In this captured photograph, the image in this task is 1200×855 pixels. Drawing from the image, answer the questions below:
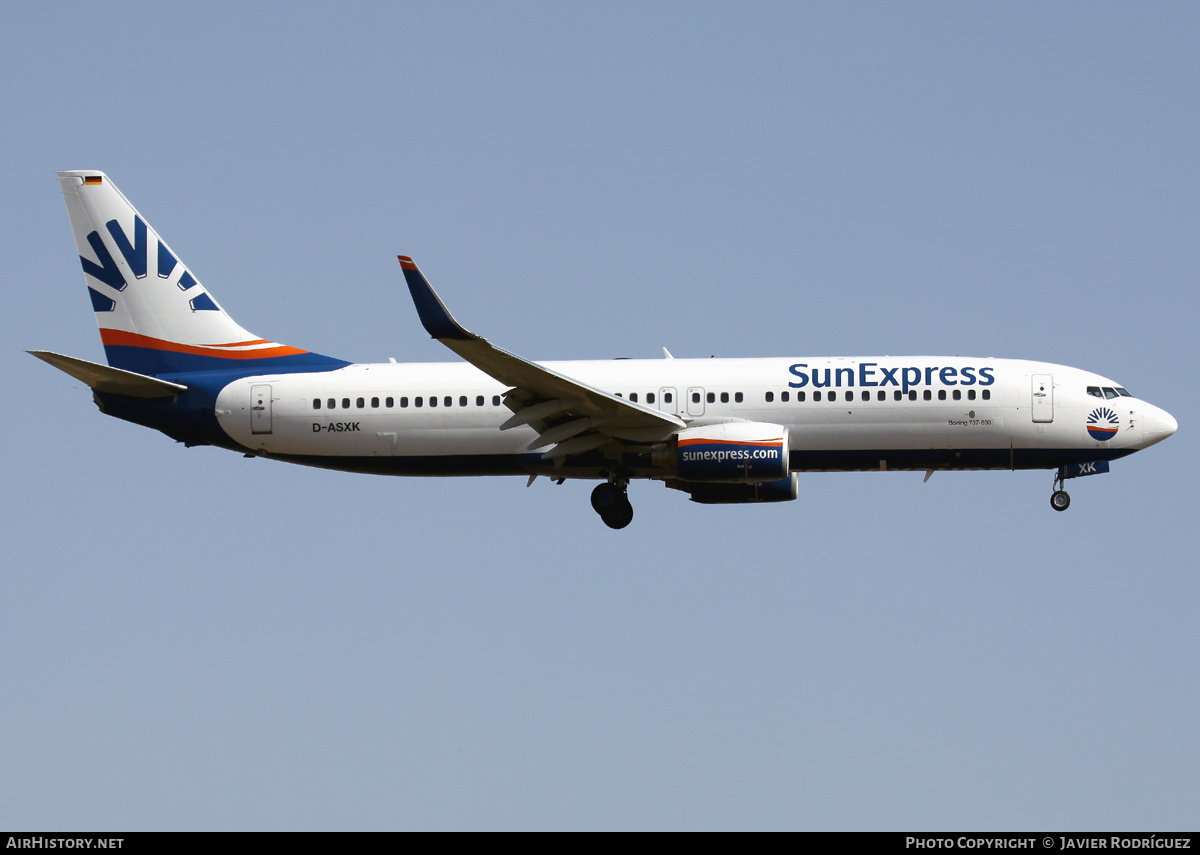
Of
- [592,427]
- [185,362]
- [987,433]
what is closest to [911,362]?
[987,433]

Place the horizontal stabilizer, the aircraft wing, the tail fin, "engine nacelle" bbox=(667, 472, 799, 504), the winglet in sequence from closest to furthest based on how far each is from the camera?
1. the winglet
2. the aircraft wing
3. the horizontal stabilizer
4. "engine nacelle" bbox=(667, 472, 799, 504)
5. the tail fin

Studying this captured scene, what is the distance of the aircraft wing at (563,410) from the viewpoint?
120ft

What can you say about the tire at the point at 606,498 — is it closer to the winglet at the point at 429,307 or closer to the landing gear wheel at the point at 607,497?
the landing gear wheel at the point at 607,497

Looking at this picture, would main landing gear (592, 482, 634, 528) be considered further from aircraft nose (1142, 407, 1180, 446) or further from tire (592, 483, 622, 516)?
aircraft nose (1142, 407, 1180, 446)

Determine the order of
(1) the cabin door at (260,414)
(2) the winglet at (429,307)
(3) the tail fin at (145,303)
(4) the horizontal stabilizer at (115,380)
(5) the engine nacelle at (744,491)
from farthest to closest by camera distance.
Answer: (3) the tail fin at (145,303)
(1) the cabin door at (260,414)
(5) the engine nacelle at (744,491)
(4) the horizontal stabilizer at (115,380)
(2) the winglet at (429,307)

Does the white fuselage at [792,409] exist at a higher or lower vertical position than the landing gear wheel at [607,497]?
higher

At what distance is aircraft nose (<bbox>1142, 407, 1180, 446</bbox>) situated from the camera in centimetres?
4022

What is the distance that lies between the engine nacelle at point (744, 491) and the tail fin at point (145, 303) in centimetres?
1108

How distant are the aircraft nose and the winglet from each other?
62.9 ft

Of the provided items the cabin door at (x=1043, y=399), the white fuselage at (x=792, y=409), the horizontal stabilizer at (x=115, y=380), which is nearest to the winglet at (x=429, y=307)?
the white fuselage at (x=792, y=409)

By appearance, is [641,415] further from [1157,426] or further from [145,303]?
[145,303]

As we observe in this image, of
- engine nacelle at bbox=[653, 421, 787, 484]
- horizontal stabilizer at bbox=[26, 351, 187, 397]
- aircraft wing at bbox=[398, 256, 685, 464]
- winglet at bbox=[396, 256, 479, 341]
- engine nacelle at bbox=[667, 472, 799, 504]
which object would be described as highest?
winglet at bbox=[396, 256, 479, 341]

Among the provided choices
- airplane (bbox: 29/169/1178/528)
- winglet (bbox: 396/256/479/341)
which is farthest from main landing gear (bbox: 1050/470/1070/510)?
winglet (bbox: 396/256/479/341)

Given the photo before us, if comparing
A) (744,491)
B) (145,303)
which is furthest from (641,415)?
(145,303)
